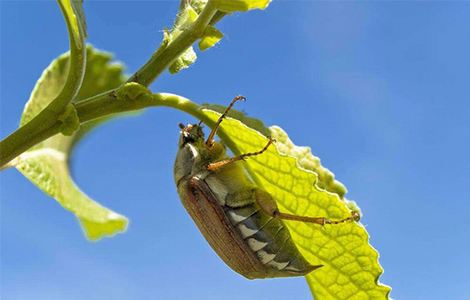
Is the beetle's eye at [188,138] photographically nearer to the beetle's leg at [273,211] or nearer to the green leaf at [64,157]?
the beetle's leg at [273,211]

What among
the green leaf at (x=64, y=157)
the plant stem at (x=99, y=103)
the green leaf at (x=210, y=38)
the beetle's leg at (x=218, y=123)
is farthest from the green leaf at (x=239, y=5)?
the green leaf at (x=64, y=157)

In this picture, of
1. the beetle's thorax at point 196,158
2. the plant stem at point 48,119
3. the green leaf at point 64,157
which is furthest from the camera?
the green leaf at point 64,157

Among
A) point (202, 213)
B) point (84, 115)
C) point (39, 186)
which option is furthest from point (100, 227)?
point (84, 115)

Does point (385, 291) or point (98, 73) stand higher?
point (98, 73)

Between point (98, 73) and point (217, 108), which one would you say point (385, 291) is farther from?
point (98, 73)

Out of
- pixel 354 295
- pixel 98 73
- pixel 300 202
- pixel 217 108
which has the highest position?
pixel 98 73

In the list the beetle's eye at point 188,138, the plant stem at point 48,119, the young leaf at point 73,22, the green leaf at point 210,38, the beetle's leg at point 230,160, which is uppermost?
the green leaf at point 210,38

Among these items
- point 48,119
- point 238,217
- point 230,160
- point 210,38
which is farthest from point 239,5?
point 238,217
